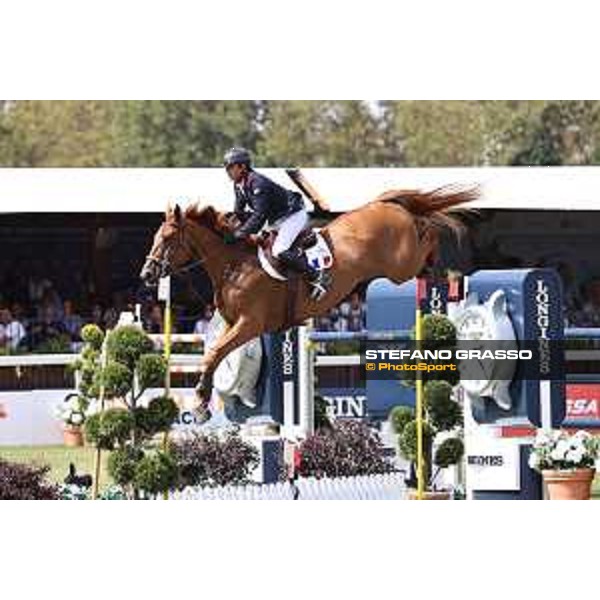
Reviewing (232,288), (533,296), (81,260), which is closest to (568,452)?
(533,296)

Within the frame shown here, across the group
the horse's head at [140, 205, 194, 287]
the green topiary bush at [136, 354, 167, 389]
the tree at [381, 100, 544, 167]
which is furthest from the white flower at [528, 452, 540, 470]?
the tree at [381, 100, 544, 167]

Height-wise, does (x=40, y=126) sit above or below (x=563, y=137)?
above

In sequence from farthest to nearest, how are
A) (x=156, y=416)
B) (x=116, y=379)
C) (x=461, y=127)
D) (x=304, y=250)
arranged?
(x=461, y=127) < (x=304, y=250) < (x=156, y=416) < (x=116, y=379)

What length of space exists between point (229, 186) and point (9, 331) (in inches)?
52.0

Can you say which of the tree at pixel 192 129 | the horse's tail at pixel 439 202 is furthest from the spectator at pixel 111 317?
the tree at pixel 192 129

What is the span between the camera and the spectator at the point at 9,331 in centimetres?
916

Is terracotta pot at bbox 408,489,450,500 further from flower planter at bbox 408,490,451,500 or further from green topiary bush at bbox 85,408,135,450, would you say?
green topiary bush at bbox 85,408,135,450

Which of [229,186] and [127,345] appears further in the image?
[229,186]

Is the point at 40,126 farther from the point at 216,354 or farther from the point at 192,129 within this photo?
the point at 216,354

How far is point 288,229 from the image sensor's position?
9.31 metres

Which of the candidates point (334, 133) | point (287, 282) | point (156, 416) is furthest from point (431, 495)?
point (334, 133)

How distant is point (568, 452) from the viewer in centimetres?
911

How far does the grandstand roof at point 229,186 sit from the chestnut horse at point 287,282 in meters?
0.07

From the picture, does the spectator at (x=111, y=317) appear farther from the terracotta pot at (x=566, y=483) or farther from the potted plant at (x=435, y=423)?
the terracotta pot at (x=566, y=483)
